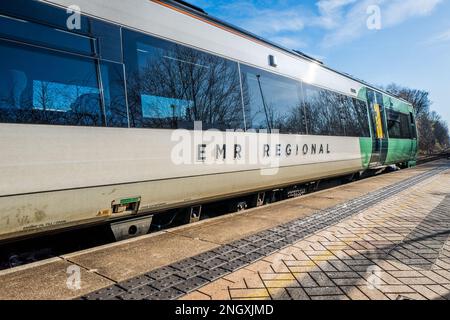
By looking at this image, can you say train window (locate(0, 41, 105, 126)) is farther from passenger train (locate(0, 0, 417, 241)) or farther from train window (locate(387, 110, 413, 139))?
train window (locate(387, 110, 413, 139))

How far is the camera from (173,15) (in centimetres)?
491

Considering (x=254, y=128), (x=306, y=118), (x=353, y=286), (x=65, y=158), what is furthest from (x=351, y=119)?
(x=65, y=158)

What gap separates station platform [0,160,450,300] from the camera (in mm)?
2873

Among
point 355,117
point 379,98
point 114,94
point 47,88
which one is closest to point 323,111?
point 355,117

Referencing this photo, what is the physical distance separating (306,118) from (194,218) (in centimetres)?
383

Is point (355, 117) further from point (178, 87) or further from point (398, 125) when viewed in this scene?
point (178, 87)

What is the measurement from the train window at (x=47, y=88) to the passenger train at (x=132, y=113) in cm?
1

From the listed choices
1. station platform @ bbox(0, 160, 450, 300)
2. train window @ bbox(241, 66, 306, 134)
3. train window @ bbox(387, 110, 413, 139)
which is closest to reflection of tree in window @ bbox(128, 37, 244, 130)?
train window @ bbox(241, 66, 306, 134)

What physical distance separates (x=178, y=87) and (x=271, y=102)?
2.48 m

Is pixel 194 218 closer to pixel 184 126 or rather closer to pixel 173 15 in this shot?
pixel 184 126

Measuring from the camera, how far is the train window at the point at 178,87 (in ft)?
14.2

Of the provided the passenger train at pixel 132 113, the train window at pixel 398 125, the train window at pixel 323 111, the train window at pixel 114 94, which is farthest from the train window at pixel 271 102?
the train window at pixel 398 125

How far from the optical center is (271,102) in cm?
682

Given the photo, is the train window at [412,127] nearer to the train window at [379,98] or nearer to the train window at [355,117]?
the train window at [379,98]
